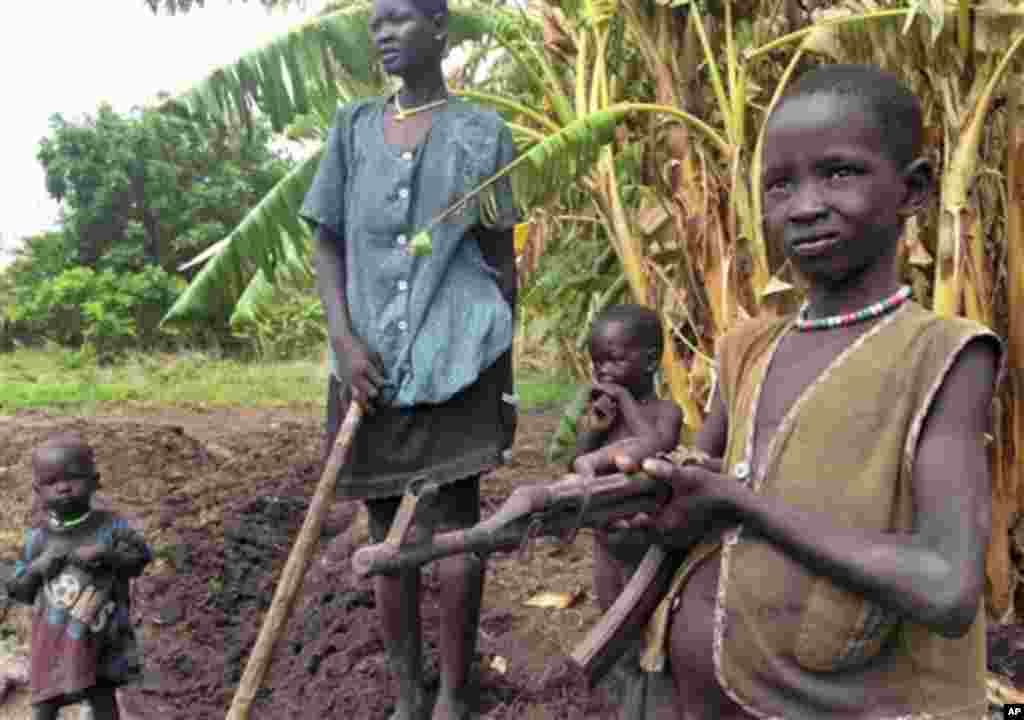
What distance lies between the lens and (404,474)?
2.50 meters

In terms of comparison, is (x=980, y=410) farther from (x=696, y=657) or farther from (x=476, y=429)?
(x=476, y=429)

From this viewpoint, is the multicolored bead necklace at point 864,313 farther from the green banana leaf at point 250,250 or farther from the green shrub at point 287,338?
the green shrub at point 287,338

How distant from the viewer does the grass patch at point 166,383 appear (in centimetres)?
902

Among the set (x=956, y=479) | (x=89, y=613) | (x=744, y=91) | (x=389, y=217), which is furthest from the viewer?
(x=744, y=91)

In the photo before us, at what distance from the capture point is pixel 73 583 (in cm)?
265

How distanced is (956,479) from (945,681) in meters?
0.24

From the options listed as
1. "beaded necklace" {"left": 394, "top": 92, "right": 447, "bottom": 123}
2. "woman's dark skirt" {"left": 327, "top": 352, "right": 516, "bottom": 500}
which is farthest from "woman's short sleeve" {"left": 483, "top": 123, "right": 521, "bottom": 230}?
"woman's dark skirt" {"left": 327, "top": 352, "right": 516, "bottom": 500}

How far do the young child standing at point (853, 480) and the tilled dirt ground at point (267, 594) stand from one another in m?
1.26

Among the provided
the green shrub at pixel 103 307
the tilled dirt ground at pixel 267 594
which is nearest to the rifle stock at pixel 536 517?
the tilled dirt ground at pixel 267 594

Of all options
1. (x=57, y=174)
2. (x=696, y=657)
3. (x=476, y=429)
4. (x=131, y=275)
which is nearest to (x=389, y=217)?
(x=476, y=429)

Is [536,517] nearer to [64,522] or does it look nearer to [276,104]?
[64,522]

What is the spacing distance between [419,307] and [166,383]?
28.9 ft

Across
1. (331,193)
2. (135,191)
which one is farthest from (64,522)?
(135,191)

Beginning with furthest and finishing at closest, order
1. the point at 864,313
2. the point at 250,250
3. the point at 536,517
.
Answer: the point at 250,250 → the point at 864,313 → the point at 536,517
